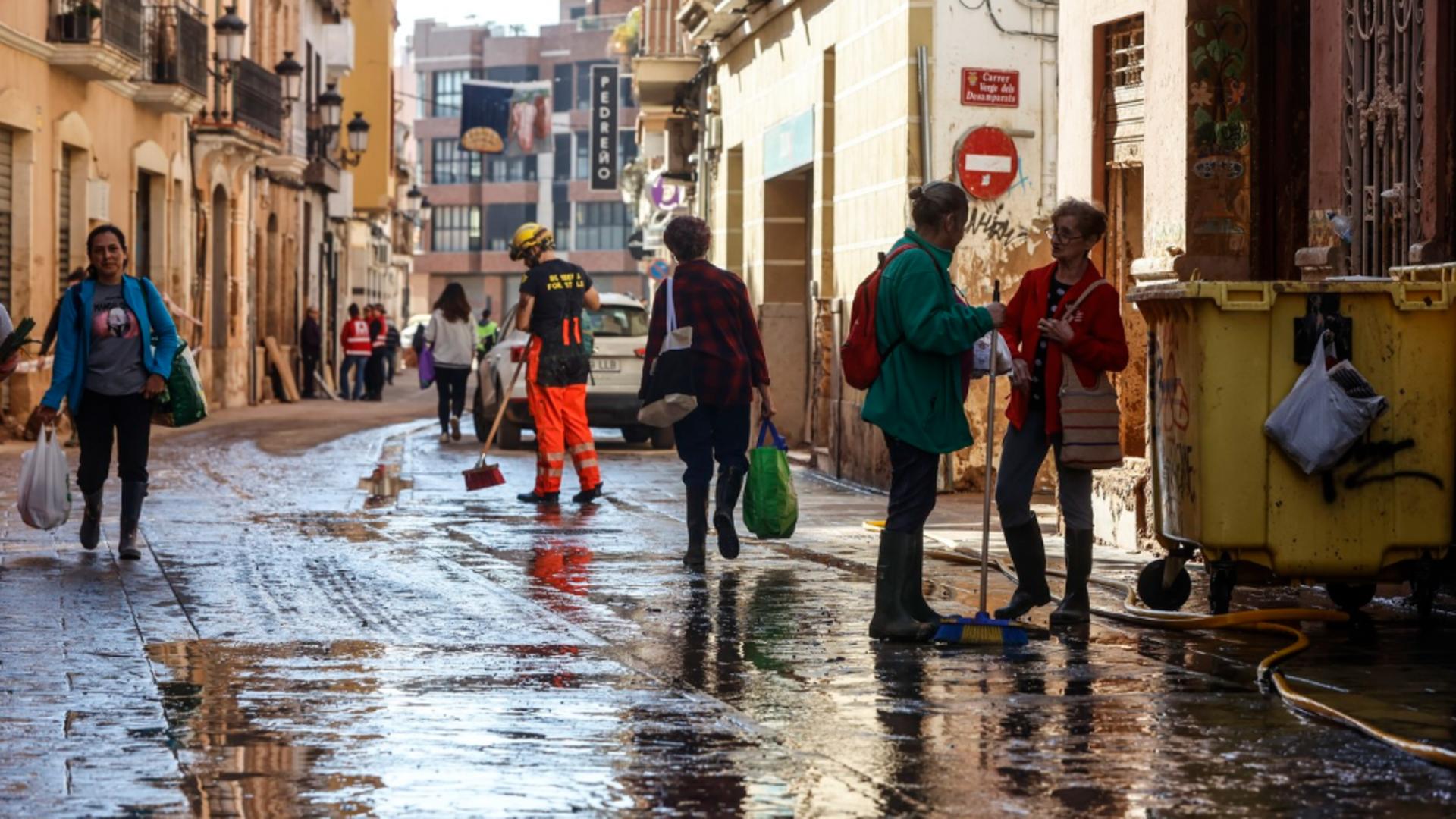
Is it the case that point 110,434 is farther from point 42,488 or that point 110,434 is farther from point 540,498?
point 540,498

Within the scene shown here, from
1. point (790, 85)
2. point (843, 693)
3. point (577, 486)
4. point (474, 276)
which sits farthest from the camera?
point (474, 276)

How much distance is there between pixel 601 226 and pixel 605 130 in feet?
146

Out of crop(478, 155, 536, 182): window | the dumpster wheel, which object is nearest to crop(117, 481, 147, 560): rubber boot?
the dumpster wheel

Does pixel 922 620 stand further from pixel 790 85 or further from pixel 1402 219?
pixel 790 85

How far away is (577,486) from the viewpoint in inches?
688

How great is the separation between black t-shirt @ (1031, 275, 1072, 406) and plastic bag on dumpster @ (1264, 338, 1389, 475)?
832 millimetres

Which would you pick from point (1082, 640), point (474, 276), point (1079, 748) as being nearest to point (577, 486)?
point (1082, 640)

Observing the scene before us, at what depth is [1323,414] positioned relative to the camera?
8664mm

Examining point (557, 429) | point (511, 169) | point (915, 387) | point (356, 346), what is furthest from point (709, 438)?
point (511, 169)

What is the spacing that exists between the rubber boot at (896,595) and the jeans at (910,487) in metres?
0.04

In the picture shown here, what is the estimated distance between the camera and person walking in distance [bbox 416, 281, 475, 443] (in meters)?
24.6

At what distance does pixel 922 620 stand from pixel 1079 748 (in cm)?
245

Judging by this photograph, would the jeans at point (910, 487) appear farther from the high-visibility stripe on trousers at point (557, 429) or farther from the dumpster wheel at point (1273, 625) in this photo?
the high-visibility stripe on trousers at point (557, 429)

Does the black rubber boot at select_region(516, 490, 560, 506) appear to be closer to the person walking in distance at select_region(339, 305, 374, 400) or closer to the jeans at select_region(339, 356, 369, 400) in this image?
the person walking in distance at select_region(339, 305, 374, 400)
